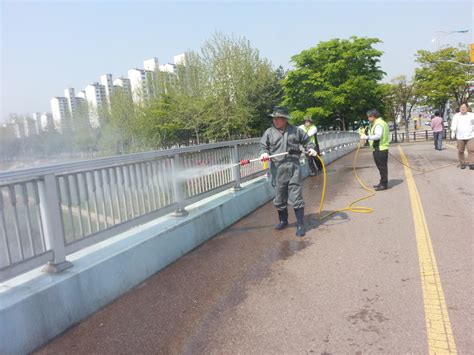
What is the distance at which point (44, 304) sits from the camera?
3270 mm

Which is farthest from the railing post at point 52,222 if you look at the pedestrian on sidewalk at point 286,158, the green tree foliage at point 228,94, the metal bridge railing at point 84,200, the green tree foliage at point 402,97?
the green tree foliage at point 402,97

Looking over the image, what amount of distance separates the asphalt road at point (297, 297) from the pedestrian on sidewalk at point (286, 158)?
0.55 meters

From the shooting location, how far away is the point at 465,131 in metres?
11.4

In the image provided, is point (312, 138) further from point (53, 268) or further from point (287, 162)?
point (53, 268)

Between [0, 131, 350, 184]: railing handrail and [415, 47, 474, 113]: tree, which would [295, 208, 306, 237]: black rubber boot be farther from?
[415, 47, 474, 113]: tree

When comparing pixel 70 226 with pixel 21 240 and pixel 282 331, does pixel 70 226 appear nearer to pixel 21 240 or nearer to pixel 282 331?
pixel 21 240

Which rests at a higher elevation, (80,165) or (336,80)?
(336,80)

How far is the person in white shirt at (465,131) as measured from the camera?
11234 millimetres

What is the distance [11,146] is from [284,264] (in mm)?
34884

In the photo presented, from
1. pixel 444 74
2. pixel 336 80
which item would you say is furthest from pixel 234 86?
pixel 444 74

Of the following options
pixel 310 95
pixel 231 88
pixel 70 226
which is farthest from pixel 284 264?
pixel 310 95

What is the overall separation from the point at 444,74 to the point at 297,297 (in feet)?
128

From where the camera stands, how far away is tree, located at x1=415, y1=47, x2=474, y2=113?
35.6 meters

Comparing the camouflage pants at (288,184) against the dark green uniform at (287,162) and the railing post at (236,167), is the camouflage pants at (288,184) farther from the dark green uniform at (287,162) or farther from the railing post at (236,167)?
the railing post at (236,167)
